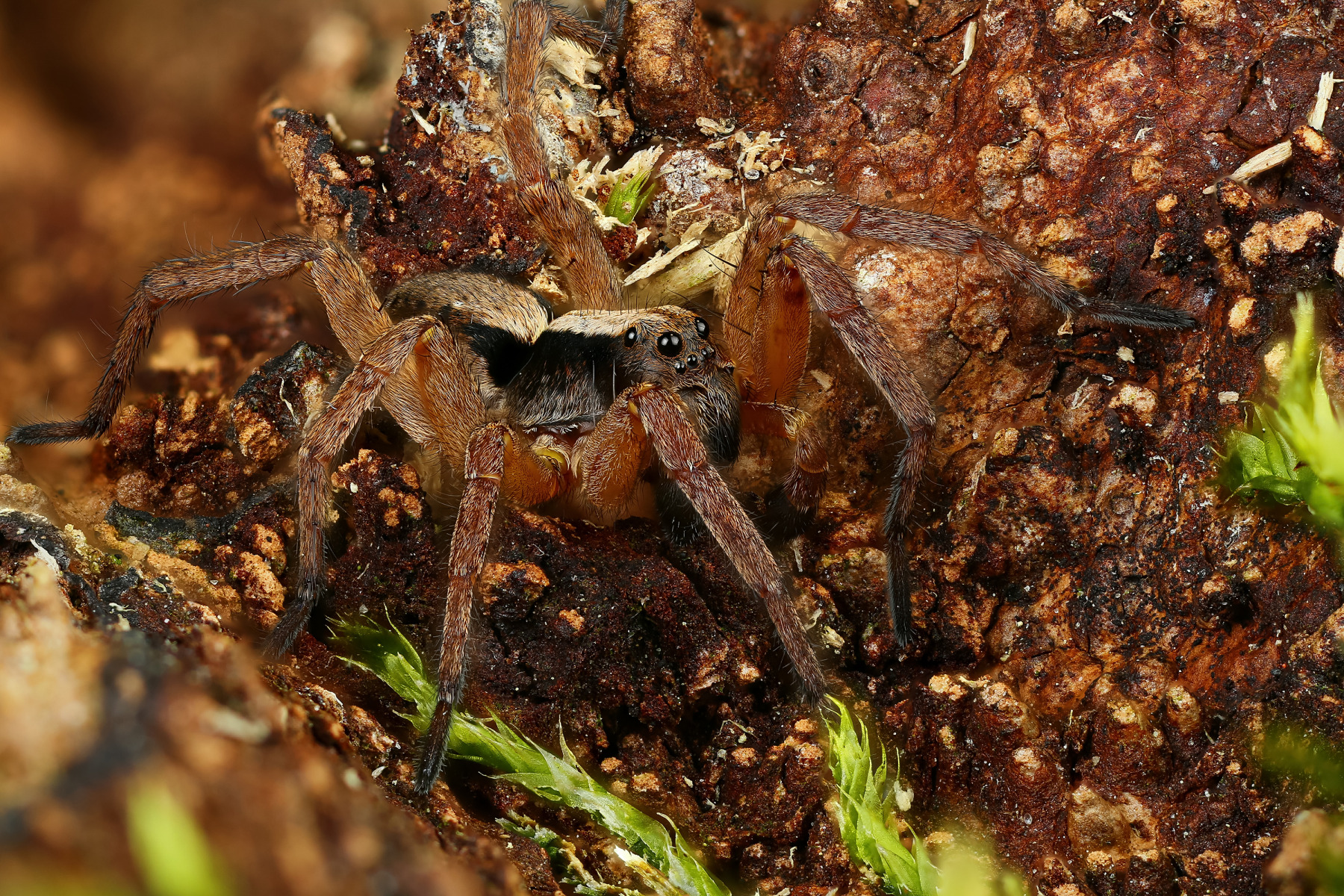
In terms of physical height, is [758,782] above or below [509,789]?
below

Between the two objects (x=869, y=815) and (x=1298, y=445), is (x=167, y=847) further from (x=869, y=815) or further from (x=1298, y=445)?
(x=1298, y=445)

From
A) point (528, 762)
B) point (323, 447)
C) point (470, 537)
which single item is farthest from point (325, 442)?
point (528, 762)

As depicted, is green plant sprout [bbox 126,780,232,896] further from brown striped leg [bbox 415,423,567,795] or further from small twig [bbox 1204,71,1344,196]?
small twig [bbox 1204,71,1344,196]

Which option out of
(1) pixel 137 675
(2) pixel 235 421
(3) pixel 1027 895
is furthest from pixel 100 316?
(3) pixel 1027 895

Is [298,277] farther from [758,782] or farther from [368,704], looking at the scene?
[758,782]

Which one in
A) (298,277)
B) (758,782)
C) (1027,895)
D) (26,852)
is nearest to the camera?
(26,852)

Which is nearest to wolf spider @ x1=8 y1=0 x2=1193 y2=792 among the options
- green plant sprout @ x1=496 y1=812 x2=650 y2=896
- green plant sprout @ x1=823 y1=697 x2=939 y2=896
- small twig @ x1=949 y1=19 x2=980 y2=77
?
green plant sprout @ x1=823 y1=697 x2=939 y2=896

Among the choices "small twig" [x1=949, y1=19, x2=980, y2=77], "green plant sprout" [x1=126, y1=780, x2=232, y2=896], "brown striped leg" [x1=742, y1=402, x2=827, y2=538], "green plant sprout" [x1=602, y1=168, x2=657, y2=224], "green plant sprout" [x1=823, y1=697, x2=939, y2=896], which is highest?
"green plant sprout" [x1=126, y1=780, x2=232, y2=896]

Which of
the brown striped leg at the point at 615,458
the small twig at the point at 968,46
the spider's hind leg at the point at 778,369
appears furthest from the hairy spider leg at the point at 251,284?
the small twig at the point at 968,46
